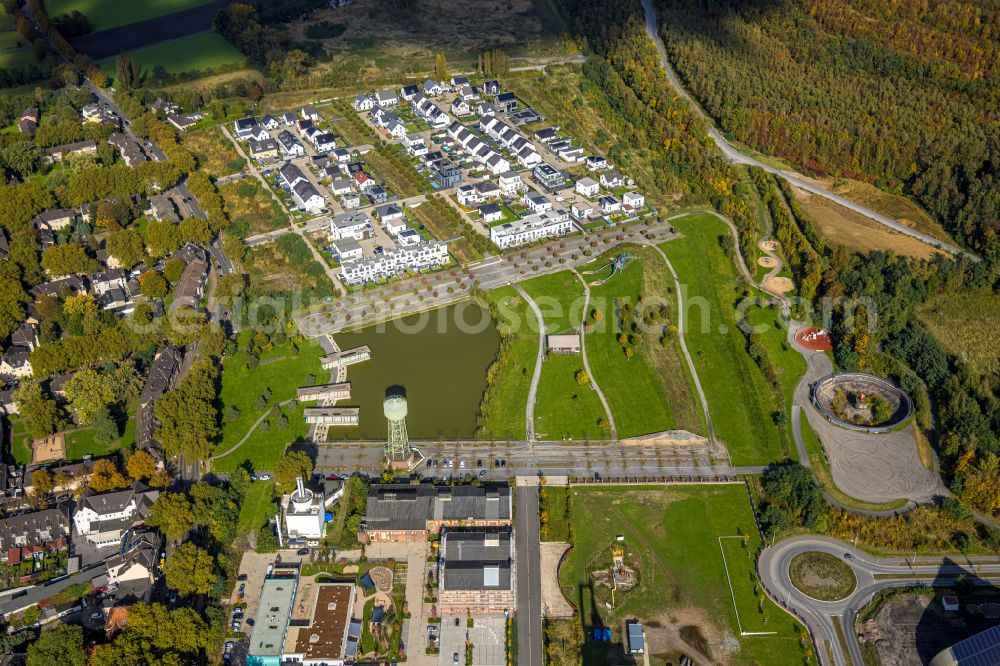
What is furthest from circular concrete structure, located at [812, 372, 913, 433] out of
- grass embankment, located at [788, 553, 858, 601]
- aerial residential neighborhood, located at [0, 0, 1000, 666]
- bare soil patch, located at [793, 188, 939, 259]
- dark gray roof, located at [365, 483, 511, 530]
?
dark gray roof, located at [365, 483, 511, 530]

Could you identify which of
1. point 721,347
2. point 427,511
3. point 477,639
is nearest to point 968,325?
point 721,347

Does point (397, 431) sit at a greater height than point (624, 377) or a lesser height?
lesser

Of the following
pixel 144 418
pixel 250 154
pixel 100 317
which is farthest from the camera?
pixel 250 154

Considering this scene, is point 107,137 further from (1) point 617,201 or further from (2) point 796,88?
(2) point 796,88

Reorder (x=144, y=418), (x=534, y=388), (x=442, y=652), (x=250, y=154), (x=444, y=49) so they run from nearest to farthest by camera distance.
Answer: (x=442, y=652), (x=144, y=418), (x=534, y=388), (x=250, y=154), (x=444, y=49)

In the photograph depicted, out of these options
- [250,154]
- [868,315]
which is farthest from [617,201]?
[250,154]

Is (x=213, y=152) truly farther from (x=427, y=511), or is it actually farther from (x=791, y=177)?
(x=791, y=177)

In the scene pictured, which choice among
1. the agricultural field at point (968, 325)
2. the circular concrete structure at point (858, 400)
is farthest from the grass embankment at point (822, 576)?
the agricultural field at point (968, 325)
